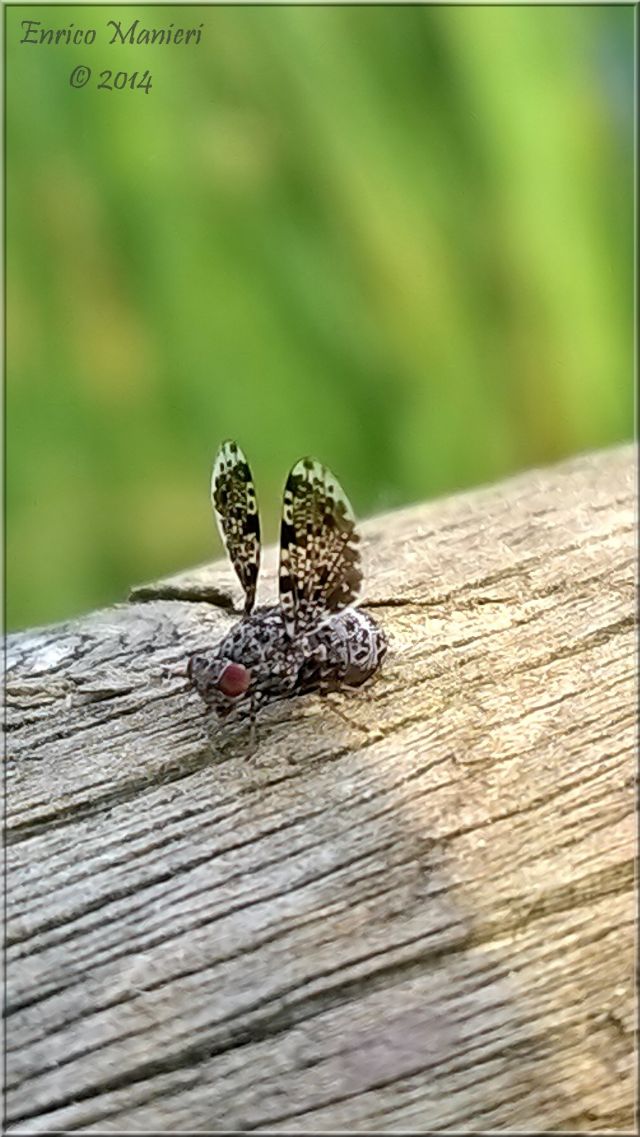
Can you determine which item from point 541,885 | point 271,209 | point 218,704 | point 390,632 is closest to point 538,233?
point 271,209

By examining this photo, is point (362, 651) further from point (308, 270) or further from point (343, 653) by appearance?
point (308, 270)

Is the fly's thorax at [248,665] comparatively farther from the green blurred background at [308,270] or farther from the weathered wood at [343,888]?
the green blurred background at [308,270]

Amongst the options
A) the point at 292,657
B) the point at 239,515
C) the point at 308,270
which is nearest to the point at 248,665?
the point at 292,657

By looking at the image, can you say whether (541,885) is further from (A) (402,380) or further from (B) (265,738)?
(A) (402,380)

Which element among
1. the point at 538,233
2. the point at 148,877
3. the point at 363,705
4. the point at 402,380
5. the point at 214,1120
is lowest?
the point at 214,1120

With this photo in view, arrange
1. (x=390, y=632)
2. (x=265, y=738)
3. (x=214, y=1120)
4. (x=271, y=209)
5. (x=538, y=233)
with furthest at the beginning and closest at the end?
(x=538, y=233) → (x=271, y=209) → (x=390, y=632) → (x=265, y=738) → (x=214, y=1120)

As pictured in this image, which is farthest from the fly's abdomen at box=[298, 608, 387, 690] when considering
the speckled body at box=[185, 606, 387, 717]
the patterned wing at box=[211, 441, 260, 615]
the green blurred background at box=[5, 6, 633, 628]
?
the green blurred background at box=[5, 6, 633, 628]
